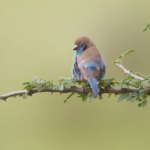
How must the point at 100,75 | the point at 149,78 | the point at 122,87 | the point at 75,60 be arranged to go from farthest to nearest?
the point at 75,60 → the point at 100,75 → the point at 122,87 → the point at 149,78

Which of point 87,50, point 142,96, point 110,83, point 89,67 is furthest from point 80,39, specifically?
point 142,96

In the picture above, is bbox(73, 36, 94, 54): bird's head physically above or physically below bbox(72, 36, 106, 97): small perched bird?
above

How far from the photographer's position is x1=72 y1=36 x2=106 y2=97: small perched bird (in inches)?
72.3

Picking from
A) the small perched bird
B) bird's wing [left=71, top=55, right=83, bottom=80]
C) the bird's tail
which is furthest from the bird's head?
the bird's tail

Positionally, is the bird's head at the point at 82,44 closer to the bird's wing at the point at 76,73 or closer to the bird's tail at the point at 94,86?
the bird's wing at the point at 76,73

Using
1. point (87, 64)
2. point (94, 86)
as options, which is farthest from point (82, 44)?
point (94, 86)

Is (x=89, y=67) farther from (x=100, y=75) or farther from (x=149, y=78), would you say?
(x=149, y=78)

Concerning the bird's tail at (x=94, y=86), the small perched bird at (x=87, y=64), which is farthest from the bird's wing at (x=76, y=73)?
the bird's tail at (x=94, y=86)

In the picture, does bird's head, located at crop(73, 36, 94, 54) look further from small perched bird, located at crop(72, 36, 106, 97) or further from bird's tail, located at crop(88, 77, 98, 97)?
bird's tail, located at crop(88, 77, 98, 97)

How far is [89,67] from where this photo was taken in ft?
6.22

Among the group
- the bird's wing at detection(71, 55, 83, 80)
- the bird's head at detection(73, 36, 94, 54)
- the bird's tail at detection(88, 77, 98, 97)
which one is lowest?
the bird's tail at detection(88, 77, 98, 97)

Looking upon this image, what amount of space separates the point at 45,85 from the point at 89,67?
1.74 feet

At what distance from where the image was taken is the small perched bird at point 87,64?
72.3 inches

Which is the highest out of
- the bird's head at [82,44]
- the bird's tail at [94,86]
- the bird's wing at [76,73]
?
the bird's head at [82,44]
